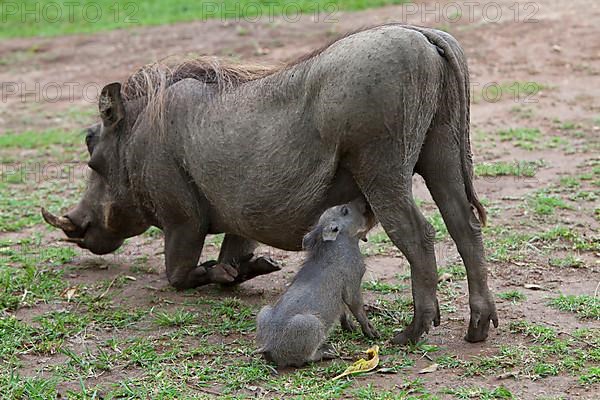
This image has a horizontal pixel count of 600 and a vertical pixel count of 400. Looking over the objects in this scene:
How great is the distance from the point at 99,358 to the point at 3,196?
3471 millimetres

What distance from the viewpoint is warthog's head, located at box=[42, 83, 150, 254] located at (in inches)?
223

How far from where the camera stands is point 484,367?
423cm

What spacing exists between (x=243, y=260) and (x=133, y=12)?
33.3ft

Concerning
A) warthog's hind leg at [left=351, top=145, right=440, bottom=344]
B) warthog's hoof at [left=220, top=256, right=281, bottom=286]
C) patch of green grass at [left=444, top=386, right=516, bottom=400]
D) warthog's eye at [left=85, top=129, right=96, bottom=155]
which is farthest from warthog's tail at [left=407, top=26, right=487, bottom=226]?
warthog's eye at [left=85, top=129, right=96, bottom=155]

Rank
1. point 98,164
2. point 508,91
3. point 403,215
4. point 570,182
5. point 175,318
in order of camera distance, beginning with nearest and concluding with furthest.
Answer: point 403,215
point 175,318
point 98,164
point 570,182
point 508,91

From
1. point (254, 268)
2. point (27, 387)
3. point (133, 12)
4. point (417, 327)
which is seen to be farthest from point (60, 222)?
point (133, 12)

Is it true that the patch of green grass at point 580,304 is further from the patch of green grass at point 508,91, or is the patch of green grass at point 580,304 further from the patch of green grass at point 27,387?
the patch of green grass at point 508,91

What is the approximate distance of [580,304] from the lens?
4949 mm

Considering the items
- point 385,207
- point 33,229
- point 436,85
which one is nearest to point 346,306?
point 385,207

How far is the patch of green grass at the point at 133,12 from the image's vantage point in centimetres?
1387

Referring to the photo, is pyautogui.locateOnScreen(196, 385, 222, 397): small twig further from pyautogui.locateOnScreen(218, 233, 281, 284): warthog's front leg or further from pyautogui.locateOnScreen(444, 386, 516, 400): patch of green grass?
pyautogui.locateOnScreen(218, 233, 281, 284): warthog's front leg

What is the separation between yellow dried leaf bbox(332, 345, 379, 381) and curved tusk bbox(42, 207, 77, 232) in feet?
8.00

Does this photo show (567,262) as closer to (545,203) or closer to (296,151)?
(545,203)

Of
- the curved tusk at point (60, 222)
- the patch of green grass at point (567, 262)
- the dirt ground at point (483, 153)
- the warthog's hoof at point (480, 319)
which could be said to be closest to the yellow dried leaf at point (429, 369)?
the dirt ground at point (483, 153)
